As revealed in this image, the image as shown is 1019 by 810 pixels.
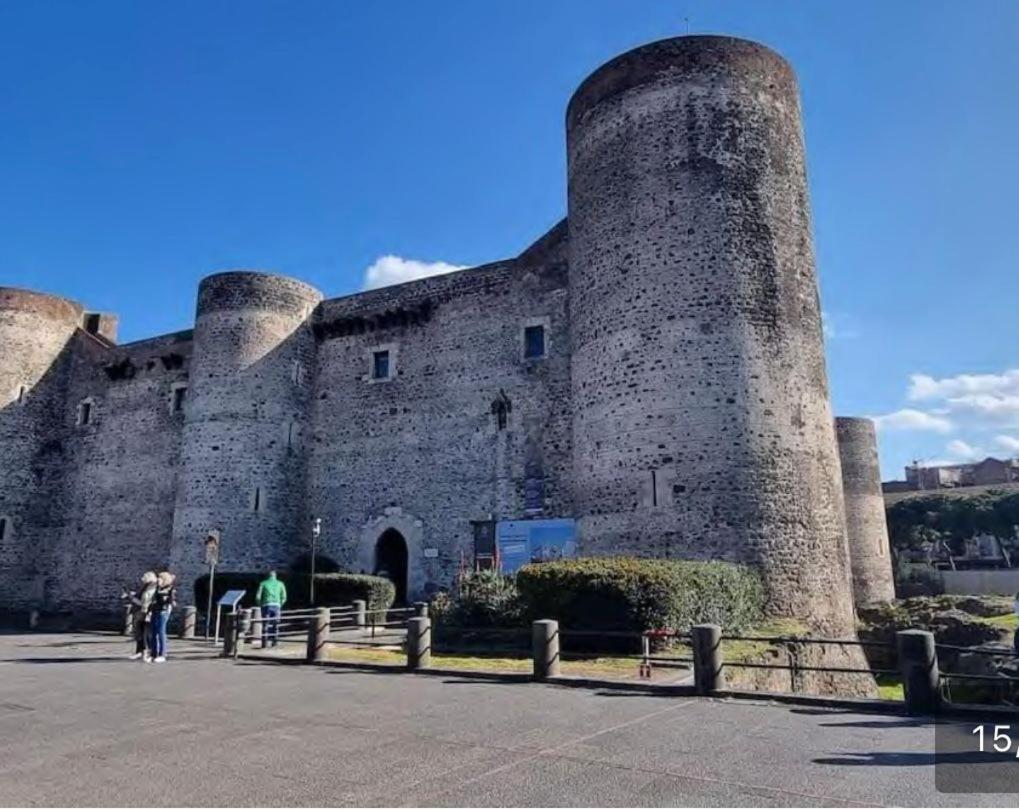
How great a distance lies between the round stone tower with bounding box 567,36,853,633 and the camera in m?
16.6

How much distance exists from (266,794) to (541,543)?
51.5 ft

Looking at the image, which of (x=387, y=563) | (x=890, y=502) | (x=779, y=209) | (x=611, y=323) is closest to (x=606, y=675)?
(x=611, y=323)

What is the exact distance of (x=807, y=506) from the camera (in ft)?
55.5

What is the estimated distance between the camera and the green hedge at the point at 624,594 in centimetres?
1228

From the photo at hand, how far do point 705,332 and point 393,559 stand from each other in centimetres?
1336

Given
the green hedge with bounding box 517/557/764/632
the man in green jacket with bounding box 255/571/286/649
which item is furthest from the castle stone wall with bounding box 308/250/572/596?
the green hedge with bounding box 517/557/764/632

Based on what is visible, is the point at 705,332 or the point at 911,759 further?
the point at 705,332

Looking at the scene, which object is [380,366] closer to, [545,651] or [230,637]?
[230,637]

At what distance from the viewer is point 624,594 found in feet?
40.2

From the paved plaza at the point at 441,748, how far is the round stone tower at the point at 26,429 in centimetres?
2466

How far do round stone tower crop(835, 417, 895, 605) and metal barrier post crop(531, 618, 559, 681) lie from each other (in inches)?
1037

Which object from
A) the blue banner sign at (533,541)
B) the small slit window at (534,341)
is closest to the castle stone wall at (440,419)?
the small slit window at (534,341)

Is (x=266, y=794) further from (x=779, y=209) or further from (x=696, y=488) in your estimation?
(x=779, y=209)

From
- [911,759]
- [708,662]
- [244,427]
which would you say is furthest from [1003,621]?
[244,427]
